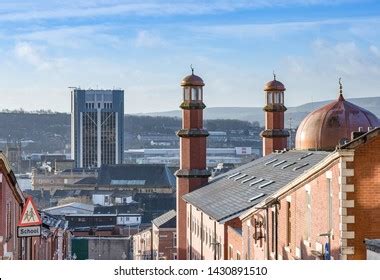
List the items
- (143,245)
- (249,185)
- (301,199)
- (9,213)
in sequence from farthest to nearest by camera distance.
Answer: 1. (143,245)
2. (249,185)
3. (9,213)
4. (301,199)

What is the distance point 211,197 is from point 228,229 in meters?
8.28

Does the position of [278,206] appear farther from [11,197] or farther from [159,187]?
[159,187]

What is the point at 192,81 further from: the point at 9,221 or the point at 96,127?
the point at 96,127

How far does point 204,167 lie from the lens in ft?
162

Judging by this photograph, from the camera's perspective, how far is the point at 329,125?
36.8m

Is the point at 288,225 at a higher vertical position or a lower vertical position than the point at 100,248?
higher

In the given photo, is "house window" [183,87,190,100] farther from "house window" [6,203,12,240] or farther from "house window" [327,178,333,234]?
"house window" [327,178,333,234]

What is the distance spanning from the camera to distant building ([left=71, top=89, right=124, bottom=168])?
151750 millimetres

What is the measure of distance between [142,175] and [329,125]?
244ft

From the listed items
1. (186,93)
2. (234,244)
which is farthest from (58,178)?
(234,244)

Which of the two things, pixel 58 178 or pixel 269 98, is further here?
pixel 58 178

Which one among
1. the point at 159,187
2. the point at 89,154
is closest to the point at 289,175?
the point at 159,187

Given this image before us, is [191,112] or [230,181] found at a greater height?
[191,112]

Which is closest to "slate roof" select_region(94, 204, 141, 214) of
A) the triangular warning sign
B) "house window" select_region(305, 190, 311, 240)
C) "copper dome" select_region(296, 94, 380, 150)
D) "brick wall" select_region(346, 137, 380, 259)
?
"copper dome" select_region(296, 94, 380, 150)
